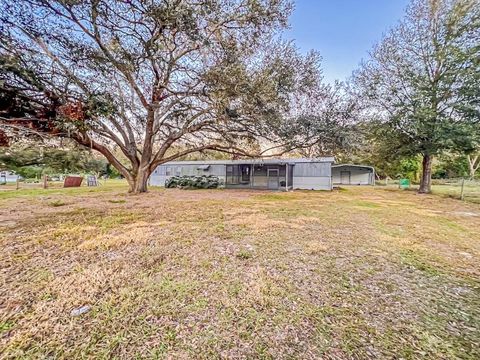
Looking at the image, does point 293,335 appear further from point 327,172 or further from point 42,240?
point 327,172

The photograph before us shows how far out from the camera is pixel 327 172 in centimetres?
1825

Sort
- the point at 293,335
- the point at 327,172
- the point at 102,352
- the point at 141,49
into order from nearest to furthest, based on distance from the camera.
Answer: the point at 102,352 → the point at 293,335 → the point at 141,49 → the point at 327,172

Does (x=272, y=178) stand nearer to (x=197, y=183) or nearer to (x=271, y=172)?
(x=271, y=172)

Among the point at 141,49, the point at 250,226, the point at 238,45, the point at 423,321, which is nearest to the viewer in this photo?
the point at 423,321

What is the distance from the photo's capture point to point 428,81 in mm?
13961

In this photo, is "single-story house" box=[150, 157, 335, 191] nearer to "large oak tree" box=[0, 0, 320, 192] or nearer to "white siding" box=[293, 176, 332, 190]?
"white siding" box=[293, 176, 332, 190]

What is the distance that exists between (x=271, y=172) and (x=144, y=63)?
1351 centimetres

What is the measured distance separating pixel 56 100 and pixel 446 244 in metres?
9.16

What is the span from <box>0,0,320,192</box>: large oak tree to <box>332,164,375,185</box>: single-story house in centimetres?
2220

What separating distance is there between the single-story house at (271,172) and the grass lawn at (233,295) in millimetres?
13576

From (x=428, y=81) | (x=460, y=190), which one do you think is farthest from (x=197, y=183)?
(x=460, y=190)

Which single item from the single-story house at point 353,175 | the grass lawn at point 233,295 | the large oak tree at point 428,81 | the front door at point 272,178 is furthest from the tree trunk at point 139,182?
the single-story house at point 353,175

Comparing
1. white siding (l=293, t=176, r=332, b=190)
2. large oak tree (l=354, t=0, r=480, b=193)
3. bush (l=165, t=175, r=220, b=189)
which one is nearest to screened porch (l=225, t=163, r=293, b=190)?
white siding (l=293, t=176, r=332, b=190)

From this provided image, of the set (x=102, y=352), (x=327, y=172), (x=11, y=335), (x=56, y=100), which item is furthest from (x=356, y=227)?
(x=327, y=172)
